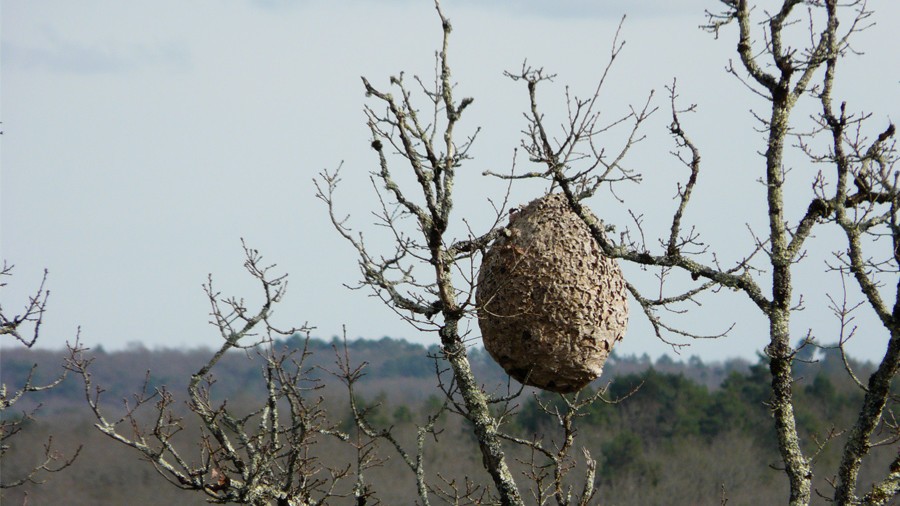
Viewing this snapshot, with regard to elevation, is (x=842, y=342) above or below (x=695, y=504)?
above

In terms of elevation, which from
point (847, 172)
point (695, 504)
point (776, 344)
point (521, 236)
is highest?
point (847, 172)

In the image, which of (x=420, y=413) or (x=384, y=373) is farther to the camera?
(x=384, y=373)

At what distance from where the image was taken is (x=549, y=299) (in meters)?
6.53

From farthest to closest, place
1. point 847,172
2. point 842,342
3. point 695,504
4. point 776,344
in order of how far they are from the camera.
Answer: point 695,504 < point 842,342 < point 847,172 < point 776,344

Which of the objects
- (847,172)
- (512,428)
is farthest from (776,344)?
(512,428)

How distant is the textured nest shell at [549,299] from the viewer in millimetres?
6543

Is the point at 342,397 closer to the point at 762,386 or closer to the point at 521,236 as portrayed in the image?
the point at 762,386

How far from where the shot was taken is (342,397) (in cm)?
3859

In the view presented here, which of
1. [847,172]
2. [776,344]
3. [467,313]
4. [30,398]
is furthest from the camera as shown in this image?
[30,398]

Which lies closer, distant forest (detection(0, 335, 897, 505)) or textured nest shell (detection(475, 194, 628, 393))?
textured nest shell (detection(475, 194, 628, 393))

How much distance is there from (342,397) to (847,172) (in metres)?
31.2

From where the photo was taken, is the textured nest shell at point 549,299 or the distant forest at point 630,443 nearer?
the textured nest shell at point 549,299

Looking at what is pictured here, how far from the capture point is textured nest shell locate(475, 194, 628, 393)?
6543 mm

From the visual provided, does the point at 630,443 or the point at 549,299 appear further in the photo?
the point at 630,443
